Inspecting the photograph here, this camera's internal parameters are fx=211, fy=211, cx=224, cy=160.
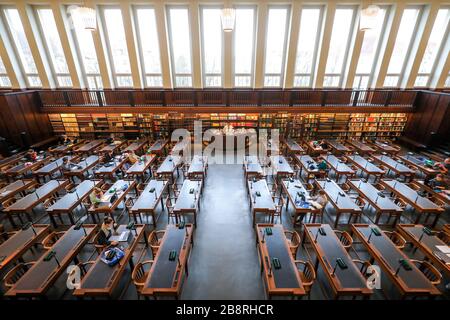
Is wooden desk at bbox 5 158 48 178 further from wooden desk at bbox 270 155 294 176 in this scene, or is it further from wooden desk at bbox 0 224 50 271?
wooden desk at bbox 270 155 294 176

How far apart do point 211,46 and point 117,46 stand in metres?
5.56

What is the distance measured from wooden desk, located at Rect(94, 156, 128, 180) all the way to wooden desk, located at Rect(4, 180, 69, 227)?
1.07 meters

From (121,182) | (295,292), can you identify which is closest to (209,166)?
(121,182)

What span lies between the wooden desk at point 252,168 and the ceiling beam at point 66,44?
11.6m

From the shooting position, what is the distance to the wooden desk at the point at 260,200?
5746 millimetres

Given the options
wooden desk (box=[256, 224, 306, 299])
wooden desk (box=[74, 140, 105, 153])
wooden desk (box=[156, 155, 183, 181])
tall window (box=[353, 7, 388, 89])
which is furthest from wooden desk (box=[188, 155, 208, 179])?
tall window (box=[353, 7, 388, 89])

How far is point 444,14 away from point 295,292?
1758 cm

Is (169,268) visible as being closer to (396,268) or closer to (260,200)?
(260,200)

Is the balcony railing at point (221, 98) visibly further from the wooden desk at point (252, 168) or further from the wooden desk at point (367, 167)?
the wooden desk at point (252, 168)

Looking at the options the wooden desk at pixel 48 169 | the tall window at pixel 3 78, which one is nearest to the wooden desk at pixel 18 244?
the wooden desk at pixel 48 169

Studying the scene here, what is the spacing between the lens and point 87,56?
12688 millimetres

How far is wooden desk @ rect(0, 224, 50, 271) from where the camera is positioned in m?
4.22

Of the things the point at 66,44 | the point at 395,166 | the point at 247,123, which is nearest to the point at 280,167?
the point at 395,166

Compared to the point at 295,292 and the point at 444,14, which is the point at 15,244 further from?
the point at 444,14
